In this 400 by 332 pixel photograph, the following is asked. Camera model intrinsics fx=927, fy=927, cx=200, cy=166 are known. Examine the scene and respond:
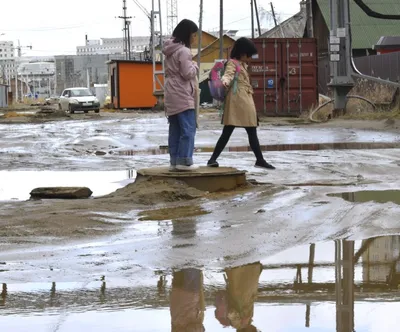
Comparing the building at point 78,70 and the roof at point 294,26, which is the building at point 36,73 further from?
the roof at point 294,26

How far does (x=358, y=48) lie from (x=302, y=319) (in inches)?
2066

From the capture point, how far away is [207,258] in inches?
223

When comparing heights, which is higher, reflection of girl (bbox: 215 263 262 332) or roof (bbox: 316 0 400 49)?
roof (bbox: 316 0 400 49)

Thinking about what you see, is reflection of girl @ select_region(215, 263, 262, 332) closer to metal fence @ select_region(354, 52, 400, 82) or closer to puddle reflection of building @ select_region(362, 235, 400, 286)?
puddle reflection of building @ select_region(362, 235, 400, 286)

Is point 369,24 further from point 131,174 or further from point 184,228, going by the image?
point 184,228

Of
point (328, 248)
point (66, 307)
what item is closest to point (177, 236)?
point (328, 248)

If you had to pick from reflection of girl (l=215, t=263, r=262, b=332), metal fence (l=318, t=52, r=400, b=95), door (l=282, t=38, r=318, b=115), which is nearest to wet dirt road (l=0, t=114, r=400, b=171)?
reflection of girl (l=215, t=263, r=262, b=332)

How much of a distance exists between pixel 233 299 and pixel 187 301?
0.76 ft

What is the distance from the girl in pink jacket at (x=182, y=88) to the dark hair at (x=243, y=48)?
1489mm

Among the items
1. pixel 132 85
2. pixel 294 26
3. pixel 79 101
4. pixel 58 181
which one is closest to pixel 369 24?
pixel 132 85

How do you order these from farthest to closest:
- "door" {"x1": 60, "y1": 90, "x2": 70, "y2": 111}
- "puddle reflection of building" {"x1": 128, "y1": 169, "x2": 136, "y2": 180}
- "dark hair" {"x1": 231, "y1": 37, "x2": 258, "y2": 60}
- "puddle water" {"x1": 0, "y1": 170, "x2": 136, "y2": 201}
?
1. "door" {"x1": 60, "y1": 90, "x2": 70, "y2": 111}
2. "puddle reflection of building" {"x1": 128, "y1": 169, "x2": 136, "y2": 180}
3. "dark hair" {"x1": 231, "y1": 37, "x2": 258, "y2": 60}
4. "puddle water" {"x1": 0, "y1": 170, "x2": 136, "y2": 201}

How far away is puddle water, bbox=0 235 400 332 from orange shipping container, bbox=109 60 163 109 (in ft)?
171

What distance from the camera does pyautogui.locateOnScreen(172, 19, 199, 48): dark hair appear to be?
9.05m

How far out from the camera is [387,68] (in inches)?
1400
